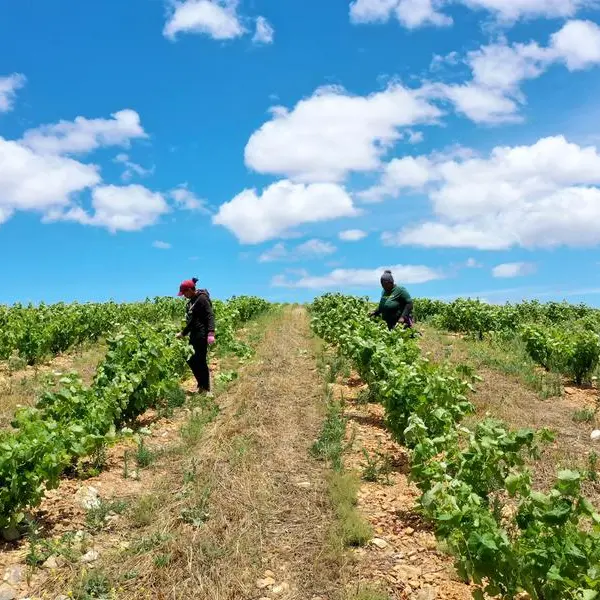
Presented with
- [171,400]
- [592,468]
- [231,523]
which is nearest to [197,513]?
[231,523]

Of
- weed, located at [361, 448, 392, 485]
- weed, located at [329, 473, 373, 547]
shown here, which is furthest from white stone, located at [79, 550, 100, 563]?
weed, located at [361, 448, 392, 485]

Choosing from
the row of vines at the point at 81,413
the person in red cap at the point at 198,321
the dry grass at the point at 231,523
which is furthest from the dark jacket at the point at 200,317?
the dry grass at the point at 231,523

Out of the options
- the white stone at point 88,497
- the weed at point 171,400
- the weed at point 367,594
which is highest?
the weed at point 171,400

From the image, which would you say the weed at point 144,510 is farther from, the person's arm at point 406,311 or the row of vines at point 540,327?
the row of vines at point 540,327

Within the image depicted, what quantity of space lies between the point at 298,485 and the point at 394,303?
19.1 feet

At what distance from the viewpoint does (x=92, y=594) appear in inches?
173

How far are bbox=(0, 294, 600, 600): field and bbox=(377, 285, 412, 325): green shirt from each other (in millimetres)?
641

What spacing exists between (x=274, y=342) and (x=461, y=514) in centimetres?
1441

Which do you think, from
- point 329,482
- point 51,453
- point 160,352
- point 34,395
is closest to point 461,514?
point 329,482

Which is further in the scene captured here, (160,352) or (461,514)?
(160,352)

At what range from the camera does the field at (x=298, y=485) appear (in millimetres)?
4133

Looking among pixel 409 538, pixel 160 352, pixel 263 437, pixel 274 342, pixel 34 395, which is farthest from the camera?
pixel 274 342

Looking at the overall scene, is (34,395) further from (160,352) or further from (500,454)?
(500,454)

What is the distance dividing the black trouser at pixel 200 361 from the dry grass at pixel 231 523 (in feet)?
7.39
